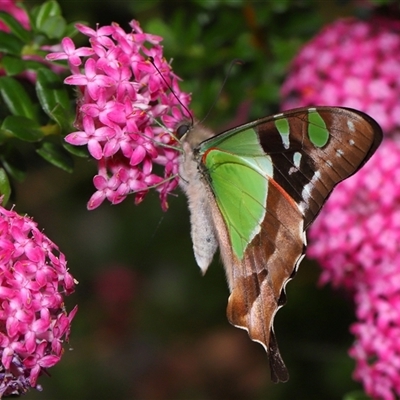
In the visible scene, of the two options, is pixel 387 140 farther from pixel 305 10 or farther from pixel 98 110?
pixel 98 110

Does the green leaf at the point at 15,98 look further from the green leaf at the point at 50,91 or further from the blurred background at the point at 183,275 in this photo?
the blurred background at the point at 183,275

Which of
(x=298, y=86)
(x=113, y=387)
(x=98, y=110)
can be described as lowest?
(x=113, y=387)

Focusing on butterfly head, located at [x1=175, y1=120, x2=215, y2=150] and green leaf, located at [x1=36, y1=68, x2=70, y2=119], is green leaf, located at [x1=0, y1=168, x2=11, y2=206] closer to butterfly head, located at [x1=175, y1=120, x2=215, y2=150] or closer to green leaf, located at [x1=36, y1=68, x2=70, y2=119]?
green leaf, located at [x1=36, y1=68, x2=70, y2=119]

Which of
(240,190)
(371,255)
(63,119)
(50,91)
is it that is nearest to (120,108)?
(63,119)

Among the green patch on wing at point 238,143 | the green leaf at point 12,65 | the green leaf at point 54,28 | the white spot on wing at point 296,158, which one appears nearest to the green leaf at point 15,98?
the green leaf at point 12,65

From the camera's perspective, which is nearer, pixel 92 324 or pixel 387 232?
pixel 387 232

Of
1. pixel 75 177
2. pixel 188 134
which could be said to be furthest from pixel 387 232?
pixel 75 177
